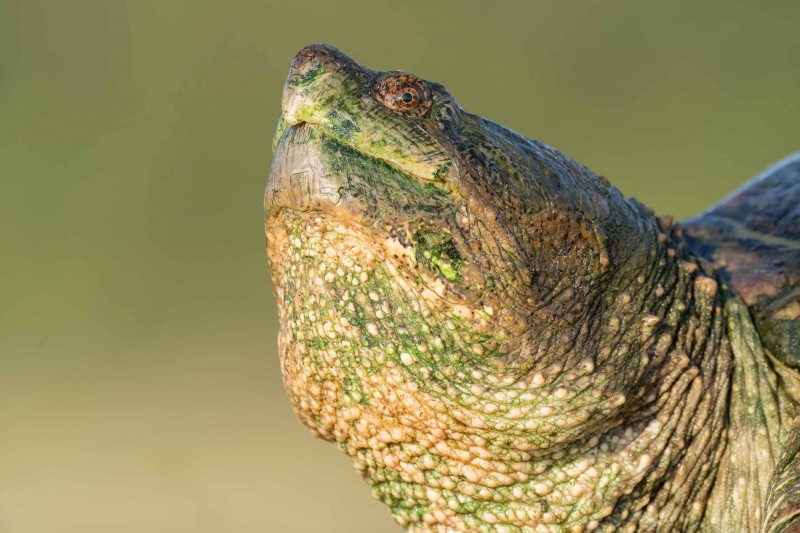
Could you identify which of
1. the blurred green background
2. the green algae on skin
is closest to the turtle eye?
the green algae on skin

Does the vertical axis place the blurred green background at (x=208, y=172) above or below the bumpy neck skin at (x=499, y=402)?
above

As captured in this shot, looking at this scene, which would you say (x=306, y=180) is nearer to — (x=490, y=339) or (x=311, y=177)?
(x=311, y=177)

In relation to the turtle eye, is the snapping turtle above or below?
below

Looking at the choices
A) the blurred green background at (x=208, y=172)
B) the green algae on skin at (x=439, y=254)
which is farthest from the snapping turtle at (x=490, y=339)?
the blurred green background at (x=208, y=172)

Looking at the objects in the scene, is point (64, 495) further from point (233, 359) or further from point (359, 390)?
point (359, 390)

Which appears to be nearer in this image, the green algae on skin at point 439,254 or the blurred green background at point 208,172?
the green algae on skin at point 439,254

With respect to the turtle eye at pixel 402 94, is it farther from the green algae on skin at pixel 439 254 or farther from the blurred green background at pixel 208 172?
the blurred green background at pixel 208 172

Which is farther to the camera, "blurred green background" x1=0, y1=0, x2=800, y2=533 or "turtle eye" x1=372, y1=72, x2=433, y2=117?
"blurred green background" x1=0, y1=0, x2=800, y2=533

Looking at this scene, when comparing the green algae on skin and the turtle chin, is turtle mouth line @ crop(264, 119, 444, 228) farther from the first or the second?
the green algae on skin

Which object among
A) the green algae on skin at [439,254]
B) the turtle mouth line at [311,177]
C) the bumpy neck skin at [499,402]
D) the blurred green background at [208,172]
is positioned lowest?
the bumpy neck skin at [499,402]
